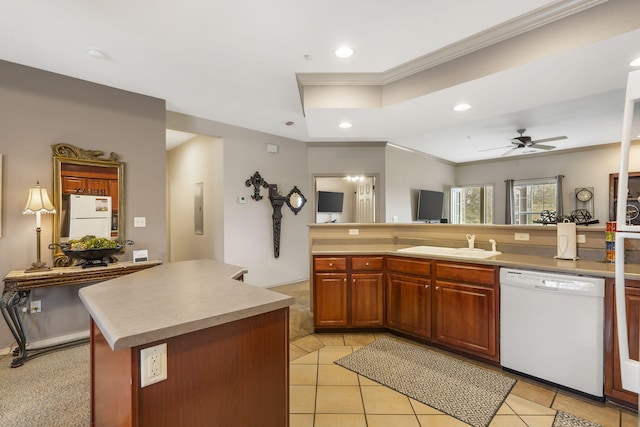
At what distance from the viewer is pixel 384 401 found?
6.93 ft

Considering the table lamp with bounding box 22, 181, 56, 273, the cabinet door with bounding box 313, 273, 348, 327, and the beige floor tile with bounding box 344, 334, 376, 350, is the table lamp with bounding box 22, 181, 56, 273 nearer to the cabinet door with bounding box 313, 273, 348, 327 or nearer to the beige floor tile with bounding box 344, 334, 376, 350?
the cabinet door with bounding box 313, 273, 348, 327

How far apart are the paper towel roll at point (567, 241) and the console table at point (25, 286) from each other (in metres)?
4.22

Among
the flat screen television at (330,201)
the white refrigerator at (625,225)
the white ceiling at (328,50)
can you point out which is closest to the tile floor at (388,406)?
the white refrigerator at (625,225)

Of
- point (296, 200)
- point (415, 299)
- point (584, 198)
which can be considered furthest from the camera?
point (584, 198)

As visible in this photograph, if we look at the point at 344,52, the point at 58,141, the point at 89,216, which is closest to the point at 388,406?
the point at 344,52

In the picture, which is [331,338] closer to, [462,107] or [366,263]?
[366,263]

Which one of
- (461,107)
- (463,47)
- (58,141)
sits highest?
(463,47)

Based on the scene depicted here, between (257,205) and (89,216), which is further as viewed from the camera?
(257,205)

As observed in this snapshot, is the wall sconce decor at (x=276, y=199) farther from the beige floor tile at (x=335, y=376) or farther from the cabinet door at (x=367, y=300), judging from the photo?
the beige floor tile at (x=335, y=376)

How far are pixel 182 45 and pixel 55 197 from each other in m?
2.01

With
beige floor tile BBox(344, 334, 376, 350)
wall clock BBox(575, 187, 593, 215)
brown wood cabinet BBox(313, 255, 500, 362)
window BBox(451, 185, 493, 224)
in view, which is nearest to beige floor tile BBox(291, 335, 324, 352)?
brown wood cabinet BBox(313, 255, 500, 362)

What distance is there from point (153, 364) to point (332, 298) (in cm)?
239

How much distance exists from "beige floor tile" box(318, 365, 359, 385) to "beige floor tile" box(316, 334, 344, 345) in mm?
481

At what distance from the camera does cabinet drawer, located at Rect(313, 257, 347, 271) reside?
10.6 feet
